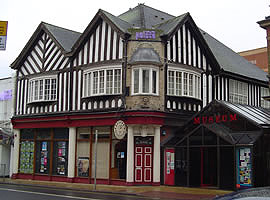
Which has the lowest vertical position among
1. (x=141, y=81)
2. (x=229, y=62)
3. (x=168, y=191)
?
(x=168, y=191)

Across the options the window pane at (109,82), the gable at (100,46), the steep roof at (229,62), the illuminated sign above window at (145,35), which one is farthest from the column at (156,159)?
the steep roof at (229,62)

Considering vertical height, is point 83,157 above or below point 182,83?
below

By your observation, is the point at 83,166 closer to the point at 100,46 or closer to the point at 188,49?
the point at 100,46

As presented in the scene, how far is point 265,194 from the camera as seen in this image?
148 inches

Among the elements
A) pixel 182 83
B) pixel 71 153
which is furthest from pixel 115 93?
pixel 71 153

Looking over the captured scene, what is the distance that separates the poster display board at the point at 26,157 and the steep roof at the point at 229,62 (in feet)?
46.1

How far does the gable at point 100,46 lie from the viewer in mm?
22281

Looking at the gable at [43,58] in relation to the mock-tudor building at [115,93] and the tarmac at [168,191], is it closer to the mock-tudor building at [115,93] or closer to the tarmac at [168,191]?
the mock-tudor building at [115,93]

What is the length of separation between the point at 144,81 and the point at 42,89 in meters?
7.84

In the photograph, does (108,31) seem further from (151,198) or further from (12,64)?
(151,198)

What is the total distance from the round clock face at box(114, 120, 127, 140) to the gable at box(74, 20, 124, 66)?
380 centimetres

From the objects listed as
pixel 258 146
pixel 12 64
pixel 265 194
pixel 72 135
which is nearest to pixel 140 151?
pixel 72 135

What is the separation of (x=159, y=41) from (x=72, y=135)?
25.6 ft

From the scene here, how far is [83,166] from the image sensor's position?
75.9 feet
